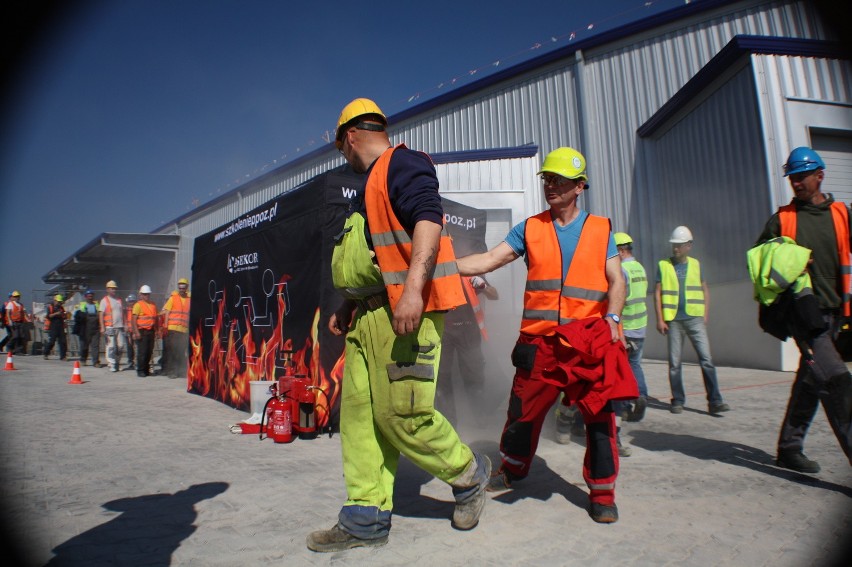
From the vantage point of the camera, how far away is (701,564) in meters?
2.07

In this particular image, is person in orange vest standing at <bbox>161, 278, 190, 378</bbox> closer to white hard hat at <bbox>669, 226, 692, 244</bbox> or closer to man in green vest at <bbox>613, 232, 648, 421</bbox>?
man in green vest at <bbox>613, 232, 648, 421</bbox>

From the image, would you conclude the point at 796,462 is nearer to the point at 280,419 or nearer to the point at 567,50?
the point at 280,419

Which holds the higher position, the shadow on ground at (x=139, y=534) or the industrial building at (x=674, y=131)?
the industrial building at (x=674, y=131)

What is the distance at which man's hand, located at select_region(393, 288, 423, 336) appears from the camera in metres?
2.06

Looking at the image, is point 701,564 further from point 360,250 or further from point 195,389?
point 195,389

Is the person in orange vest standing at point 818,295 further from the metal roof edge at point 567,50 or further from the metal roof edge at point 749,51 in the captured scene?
the metal roof edge at point 567,50

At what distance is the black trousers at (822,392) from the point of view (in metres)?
2.86

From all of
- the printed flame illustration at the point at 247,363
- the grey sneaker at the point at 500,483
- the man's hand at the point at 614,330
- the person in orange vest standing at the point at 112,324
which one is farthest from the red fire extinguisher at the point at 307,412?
the person in orange vest standing at the point at 112,324

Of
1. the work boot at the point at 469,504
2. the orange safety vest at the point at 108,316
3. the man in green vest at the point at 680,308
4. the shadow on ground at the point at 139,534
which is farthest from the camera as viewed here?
the orange safety vest at the point at 108,316

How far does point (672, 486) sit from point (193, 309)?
7297 millimetres

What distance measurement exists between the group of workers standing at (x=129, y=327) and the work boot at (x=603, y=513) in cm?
942

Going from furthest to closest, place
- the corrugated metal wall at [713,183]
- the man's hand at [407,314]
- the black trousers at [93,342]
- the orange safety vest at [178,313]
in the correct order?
the black trousers at [93,342] < the orange safety vest at [178,313] < the corrugated metal wall at [713,183] < the man's hand at [407,314]

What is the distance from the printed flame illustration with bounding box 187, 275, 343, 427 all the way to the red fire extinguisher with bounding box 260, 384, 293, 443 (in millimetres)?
270

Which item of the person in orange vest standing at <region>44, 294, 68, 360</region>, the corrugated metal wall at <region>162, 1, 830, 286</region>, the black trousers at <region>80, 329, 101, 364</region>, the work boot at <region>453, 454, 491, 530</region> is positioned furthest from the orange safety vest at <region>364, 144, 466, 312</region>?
the person in orange vest standing at <region>44, 294, 68, 360</region>
